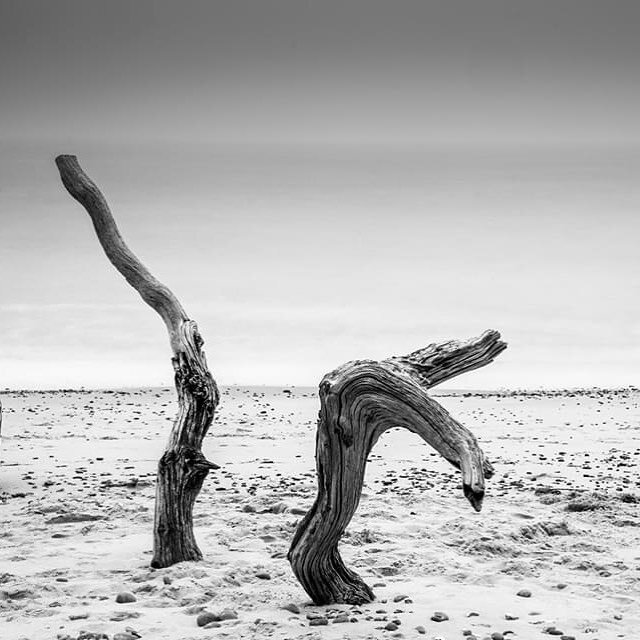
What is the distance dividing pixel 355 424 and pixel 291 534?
11.6 ft

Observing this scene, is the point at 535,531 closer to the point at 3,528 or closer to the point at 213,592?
the point at 213,592

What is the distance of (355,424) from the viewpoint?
7.64 meters

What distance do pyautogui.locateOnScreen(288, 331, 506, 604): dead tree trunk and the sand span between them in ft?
0.96

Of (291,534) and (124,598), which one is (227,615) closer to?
(124,598)

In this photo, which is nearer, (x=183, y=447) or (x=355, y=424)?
(x=355, y=424)

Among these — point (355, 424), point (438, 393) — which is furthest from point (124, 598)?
point (438, 393)

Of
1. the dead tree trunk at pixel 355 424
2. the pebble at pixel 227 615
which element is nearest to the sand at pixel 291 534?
the pebble at pixel 227 615

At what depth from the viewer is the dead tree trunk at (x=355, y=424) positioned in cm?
733

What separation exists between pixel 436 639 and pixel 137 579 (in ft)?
10.3

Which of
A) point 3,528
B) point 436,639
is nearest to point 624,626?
point 436,639

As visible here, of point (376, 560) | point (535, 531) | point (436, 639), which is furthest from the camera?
point (535, 531)

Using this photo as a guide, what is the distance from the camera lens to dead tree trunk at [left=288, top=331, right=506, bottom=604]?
7332 millimetres

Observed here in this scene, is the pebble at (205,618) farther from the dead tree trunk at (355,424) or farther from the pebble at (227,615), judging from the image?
the dead tree trunk at (355,424)

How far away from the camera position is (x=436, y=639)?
23.8 ft
